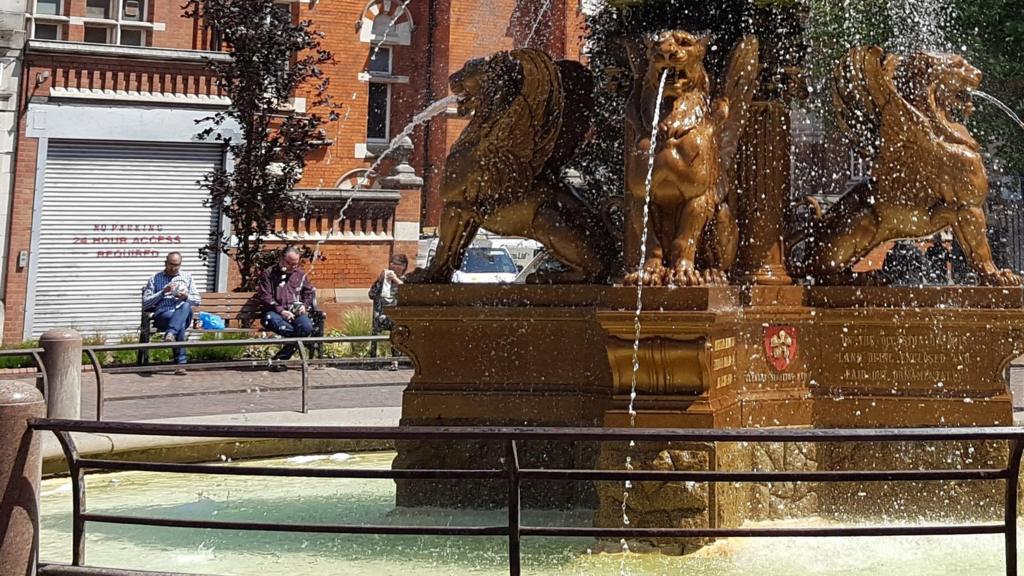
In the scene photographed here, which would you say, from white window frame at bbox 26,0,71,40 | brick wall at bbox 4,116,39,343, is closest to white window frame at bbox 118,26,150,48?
white window frame at bbox 26,0,71,40

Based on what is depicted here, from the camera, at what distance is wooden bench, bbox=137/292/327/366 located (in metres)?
15.8

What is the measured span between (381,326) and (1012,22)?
45.6 ft

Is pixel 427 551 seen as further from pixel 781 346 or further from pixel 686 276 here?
pixel 781 346

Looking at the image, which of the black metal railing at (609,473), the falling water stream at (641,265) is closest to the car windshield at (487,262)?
the falling water stream at (641,265)

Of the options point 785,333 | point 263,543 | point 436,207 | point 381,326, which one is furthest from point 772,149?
point 436,207

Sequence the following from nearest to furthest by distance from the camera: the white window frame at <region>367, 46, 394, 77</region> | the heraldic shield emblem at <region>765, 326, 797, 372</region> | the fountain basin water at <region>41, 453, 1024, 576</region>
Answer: the fountain basin water at <region>41, 453, 1024, 576</region> → the heraldic shield emblem at <region>765, 326, 797, 372</region> → the white window frame at <region>367, 46, 394, 77</region>

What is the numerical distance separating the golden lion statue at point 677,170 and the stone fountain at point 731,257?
0.04 ft

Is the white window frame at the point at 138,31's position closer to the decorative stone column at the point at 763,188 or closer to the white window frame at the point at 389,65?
the white window frame at the point at 389,65

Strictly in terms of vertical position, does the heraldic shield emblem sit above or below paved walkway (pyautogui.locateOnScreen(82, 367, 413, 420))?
above

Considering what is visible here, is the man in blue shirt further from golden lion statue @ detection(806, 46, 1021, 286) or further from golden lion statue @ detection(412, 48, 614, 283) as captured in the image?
golden lion statue @ detection(806, 46, 1021, 286)

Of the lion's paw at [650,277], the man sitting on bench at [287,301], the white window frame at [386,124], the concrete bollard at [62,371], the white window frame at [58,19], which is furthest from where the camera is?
the white window frame at [386,124]

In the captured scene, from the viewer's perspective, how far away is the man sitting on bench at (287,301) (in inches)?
634

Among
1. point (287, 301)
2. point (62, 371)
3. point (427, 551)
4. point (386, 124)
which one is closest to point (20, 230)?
point (287, 301)

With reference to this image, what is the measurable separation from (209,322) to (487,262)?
6529 millimetres
